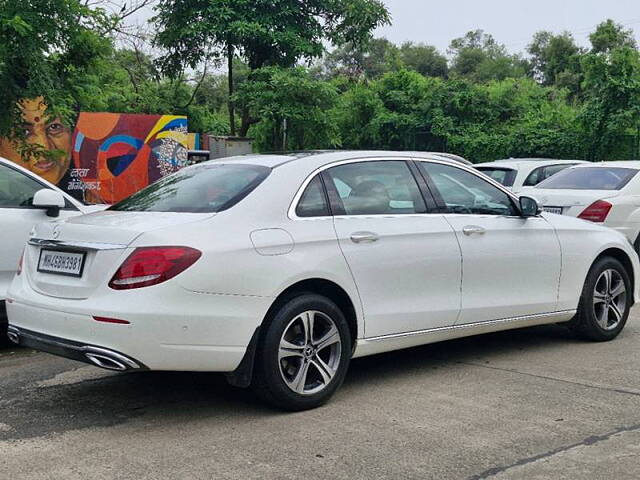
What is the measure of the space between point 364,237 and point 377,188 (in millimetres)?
505

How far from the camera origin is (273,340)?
4875mm

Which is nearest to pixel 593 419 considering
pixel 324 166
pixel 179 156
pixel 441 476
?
pixel 441 476

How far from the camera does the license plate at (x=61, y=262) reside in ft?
16.1

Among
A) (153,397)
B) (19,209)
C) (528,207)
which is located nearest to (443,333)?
(528,207)

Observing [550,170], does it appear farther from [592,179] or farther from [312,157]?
[312,157]

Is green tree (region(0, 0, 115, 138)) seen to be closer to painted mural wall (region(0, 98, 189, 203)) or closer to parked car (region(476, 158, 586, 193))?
painted mural wall (region(0, 98, 189, 203))

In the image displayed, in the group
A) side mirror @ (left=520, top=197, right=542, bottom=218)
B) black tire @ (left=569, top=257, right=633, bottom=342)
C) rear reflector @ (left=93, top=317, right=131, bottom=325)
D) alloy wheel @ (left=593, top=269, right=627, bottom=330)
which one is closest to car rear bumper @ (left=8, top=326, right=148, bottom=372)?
rear reflector @ (left=93, top=317, right=131, bottom=325)

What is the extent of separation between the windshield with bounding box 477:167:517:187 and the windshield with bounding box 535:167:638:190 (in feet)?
7.21

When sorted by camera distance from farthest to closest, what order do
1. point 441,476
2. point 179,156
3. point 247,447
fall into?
point 179,156 < point 247,447 < point 441,476

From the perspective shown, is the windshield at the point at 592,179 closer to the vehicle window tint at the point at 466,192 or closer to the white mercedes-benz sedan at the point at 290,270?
the white mercedes-benz sedan at the point at 290,270

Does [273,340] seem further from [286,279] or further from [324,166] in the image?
[324,166]

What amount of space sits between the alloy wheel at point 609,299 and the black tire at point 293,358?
280 cm

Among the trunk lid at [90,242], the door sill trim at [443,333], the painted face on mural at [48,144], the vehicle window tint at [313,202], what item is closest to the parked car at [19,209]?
the trunk lid at [90,242]

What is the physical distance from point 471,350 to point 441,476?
2.88 meters
